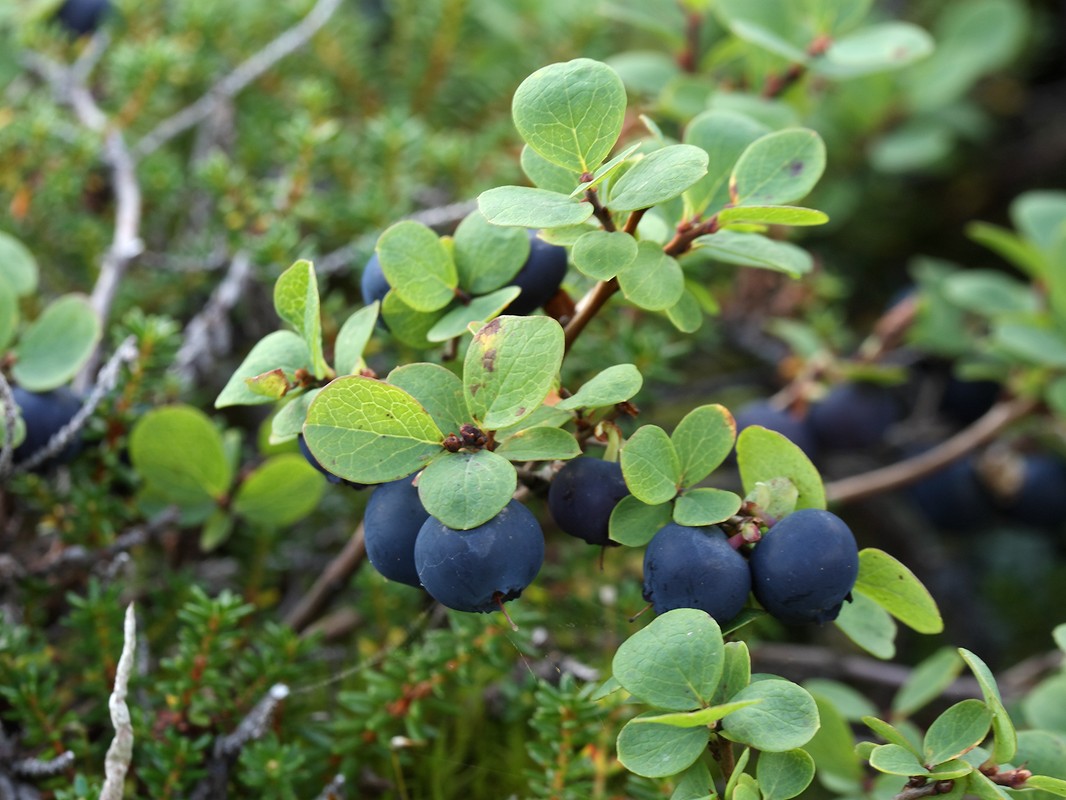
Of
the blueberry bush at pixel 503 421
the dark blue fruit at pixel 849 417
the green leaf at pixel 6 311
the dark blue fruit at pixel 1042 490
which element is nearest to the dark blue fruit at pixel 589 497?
the blueberry bush at pixel 503 421

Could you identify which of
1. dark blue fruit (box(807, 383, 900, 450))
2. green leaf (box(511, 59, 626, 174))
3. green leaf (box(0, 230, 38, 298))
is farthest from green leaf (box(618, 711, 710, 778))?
dark blue fruit (box(807, 383, 900, 450))

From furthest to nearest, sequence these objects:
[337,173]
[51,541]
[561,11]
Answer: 1. [561,11]
2. [337,173]
3. [51,541]

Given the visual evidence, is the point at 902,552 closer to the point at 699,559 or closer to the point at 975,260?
the point at 975,260

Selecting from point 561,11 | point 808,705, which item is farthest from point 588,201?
point 561,11

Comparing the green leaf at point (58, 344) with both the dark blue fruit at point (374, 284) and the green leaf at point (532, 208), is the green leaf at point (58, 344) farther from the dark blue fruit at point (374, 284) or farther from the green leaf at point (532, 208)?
the green leaf at point (532, 208)

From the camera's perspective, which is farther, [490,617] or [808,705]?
[490,617]

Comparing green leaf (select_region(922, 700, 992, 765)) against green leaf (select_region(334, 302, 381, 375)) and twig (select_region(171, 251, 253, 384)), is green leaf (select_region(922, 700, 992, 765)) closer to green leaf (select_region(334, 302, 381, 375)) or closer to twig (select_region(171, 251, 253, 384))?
green leaf (select_region(334, 302, 381, 375))

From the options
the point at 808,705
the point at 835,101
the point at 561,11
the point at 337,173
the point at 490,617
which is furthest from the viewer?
the point at 835,101
